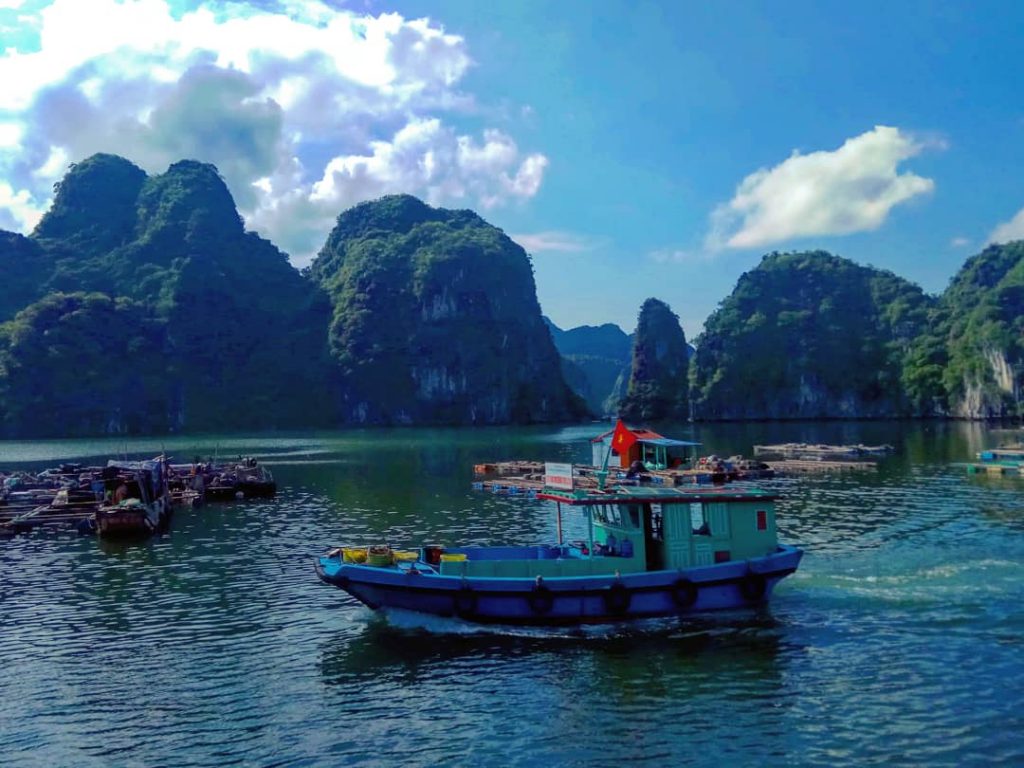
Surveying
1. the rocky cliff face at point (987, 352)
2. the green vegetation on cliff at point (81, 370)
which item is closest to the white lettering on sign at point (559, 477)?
the rocky cliff face at point (987, 352)

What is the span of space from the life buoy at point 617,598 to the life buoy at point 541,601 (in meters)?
1.41

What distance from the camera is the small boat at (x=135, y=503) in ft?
118

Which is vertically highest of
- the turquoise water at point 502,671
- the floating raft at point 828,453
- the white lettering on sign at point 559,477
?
the white lettering on sign at point 559,477

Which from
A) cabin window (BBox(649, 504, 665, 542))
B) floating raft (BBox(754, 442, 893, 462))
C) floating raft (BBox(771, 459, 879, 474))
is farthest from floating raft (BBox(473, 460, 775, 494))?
cabin window (BBox(649, 504, 665, 542))

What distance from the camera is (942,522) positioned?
33969 millimetres

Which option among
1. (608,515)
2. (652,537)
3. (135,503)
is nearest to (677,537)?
(652,537)

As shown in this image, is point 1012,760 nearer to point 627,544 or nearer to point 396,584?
point 627,544

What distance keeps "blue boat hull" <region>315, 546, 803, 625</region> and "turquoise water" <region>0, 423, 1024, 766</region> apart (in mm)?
474

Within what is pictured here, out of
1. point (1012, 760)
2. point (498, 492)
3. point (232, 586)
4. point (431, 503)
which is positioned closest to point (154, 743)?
point (232, 586)

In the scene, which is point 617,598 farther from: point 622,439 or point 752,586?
point 622,439

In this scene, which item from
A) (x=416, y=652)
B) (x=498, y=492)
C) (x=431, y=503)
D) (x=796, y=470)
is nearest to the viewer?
(x=416, y=652)

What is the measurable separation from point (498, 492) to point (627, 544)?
1145 inches

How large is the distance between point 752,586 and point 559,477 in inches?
233

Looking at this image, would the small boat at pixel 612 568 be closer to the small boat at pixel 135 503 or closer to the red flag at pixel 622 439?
the red flag at pixel 622 439
